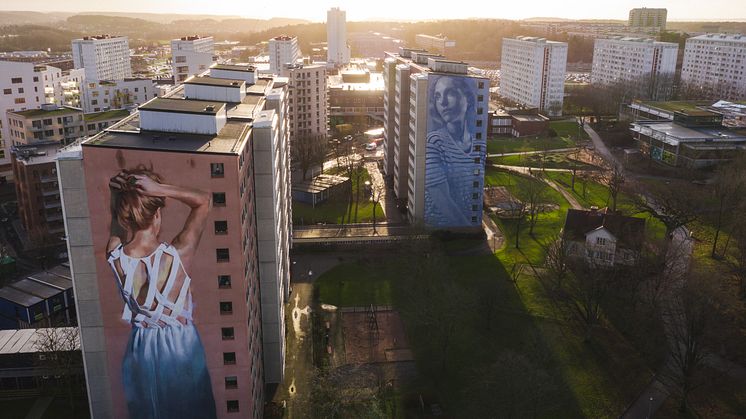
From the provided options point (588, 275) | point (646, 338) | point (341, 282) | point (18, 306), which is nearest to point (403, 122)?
point (341, 282)

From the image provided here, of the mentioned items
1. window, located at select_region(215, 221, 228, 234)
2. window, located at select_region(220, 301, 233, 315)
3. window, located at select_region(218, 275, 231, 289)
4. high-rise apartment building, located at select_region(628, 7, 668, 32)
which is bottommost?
window, located at select_region(220, 301, 233, 315)

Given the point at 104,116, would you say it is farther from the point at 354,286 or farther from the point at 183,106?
the point at 183,106

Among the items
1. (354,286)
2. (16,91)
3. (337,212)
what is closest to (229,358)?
(354,286)

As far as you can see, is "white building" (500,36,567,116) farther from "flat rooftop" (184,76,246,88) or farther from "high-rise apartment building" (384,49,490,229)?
"flat rooftop" (184,76,246,88)

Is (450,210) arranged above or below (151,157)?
below

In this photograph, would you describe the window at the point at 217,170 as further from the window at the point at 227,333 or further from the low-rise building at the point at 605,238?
the low-rise building at the point at 605,238

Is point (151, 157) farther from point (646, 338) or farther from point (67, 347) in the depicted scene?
point (646, 338)

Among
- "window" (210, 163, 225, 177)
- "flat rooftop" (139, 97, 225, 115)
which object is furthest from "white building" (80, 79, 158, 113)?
"window" (210, 163, 225, 177)

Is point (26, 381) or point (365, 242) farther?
point (365, 242)
